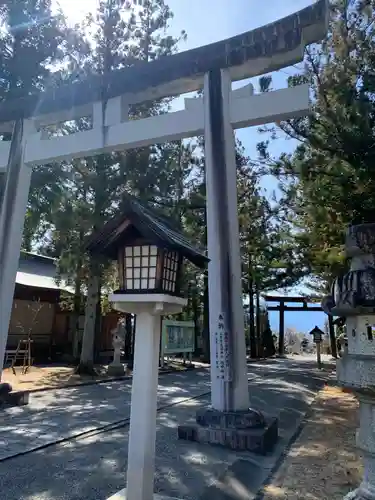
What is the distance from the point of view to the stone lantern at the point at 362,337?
3.10 metres

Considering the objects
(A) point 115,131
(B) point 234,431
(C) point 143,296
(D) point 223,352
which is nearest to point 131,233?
(C) point 143,296

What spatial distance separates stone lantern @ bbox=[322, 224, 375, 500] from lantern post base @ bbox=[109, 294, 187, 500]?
1407mm

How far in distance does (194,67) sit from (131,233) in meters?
4.34

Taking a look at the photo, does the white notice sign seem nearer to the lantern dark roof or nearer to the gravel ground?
the gravel ground

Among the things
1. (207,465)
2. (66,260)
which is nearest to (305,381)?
(66,260)

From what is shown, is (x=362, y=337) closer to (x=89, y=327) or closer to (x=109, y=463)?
(x=109, y=463)

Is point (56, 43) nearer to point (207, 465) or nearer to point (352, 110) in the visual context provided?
point (352, 110)

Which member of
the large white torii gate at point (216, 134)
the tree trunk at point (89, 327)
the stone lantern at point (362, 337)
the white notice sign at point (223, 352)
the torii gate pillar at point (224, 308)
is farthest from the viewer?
the tree trunk at point (89, 327)

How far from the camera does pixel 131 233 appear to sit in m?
3.41

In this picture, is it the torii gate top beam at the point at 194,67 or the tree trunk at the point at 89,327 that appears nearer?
the torii gate top beam at the point at 194,67

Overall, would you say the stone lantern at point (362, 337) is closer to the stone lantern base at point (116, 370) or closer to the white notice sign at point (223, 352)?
the white notice sign at point (223, 352)

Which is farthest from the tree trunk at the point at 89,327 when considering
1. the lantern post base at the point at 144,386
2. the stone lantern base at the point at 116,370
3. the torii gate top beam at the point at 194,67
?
the lantern post base at the point at 144,386

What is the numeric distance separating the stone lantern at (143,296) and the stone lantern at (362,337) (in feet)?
4.57

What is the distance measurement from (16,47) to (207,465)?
10279mm
